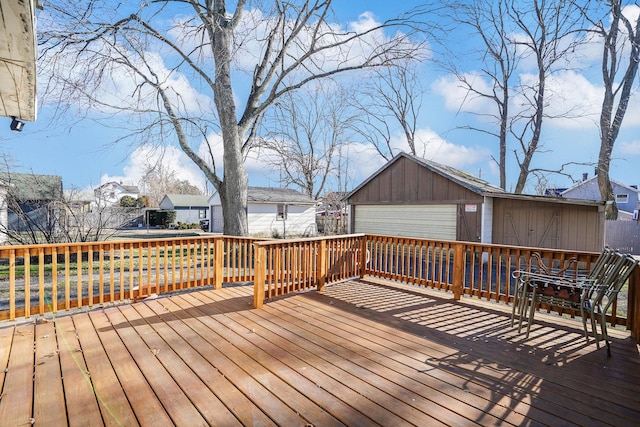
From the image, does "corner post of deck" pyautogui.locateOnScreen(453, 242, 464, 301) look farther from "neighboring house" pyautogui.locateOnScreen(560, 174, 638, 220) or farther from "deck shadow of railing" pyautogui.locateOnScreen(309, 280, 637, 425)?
"neighboring house" pyautogui.locateOnScreen(560, 174, 638, 220)

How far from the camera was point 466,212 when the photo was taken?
10.9 meters

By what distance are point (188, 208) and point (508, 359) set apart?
3271 centimetres

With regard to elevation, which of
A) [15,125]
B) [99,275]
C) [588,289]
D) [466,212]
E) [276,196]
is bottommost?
[99,275]

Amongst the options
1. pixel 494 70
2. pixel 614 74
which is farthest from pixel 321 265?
pixel 494 70

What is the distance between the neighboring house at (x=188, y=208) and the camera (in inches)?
1226

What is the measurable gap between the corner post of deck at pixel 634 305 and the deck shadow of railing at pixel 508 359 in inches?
6.2

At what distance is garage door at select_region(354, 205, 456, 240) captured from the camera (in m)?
11.6

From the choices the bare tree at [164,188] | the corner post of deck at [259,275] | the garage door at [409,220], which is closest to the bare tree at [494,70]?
the garage door at [409,220]

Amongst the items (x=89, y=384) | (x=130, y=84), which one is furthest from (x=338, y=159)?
(x=89, y=384)

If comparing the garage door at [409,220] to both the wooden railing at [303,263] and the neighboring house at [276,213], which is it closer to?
the wooden railing at [303,263]

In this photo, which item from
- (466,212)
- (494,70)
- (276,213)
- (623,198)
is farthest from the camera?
(623,198)

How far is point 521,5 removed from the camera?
14.1 meters

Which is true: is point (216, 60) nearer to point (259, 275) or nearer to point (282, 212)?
point (259, 275)

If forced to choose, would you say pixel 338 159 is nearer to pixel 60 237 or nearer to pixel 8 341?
pixel 60 237
